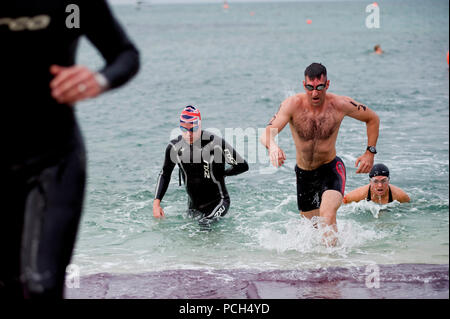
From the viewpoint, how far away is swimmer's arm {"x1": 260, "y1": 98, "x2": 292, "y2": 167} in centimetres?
536

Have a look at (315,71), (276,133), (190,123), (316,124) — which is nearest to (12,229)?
(276,133)

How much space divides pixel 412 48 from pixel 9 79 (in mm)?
50547

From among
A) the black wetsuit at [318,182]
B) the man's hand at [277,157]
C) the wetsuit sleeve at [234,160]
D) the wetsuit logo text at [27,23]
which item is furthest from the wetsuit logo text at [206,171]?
the wetsuit logo text at [27,23]

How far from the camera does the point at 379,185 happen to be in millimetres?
9266

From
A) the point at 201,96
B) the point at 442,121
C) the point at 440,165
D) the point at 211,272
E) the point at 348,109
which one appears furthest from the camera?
the point at 201,96

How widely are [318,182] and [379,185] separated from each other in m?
2.34

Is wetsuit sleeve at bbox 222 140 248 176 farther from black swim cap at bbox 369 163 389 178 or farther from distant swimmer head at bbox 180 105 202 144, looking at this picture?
black swim cap at bbox 369 163 389 178

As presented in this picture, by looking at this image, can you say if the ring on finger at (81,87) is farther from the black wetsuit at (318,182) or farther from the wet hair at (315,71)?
the black wetsuit at (318,182)

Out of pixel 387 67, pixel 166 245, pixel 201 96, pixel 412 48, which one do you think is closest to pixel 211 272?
pixel 166 245

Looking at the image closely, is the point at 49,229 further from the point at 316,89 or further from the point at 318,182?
the point at 318,182

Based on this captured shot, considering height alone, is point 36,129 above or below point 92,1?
below

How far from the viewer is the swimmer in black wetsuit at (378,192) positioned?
9.12 meters

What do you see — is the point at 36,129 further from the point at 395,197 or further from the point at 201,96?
the point at 201,96

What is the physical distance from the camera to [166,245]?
318 inches
